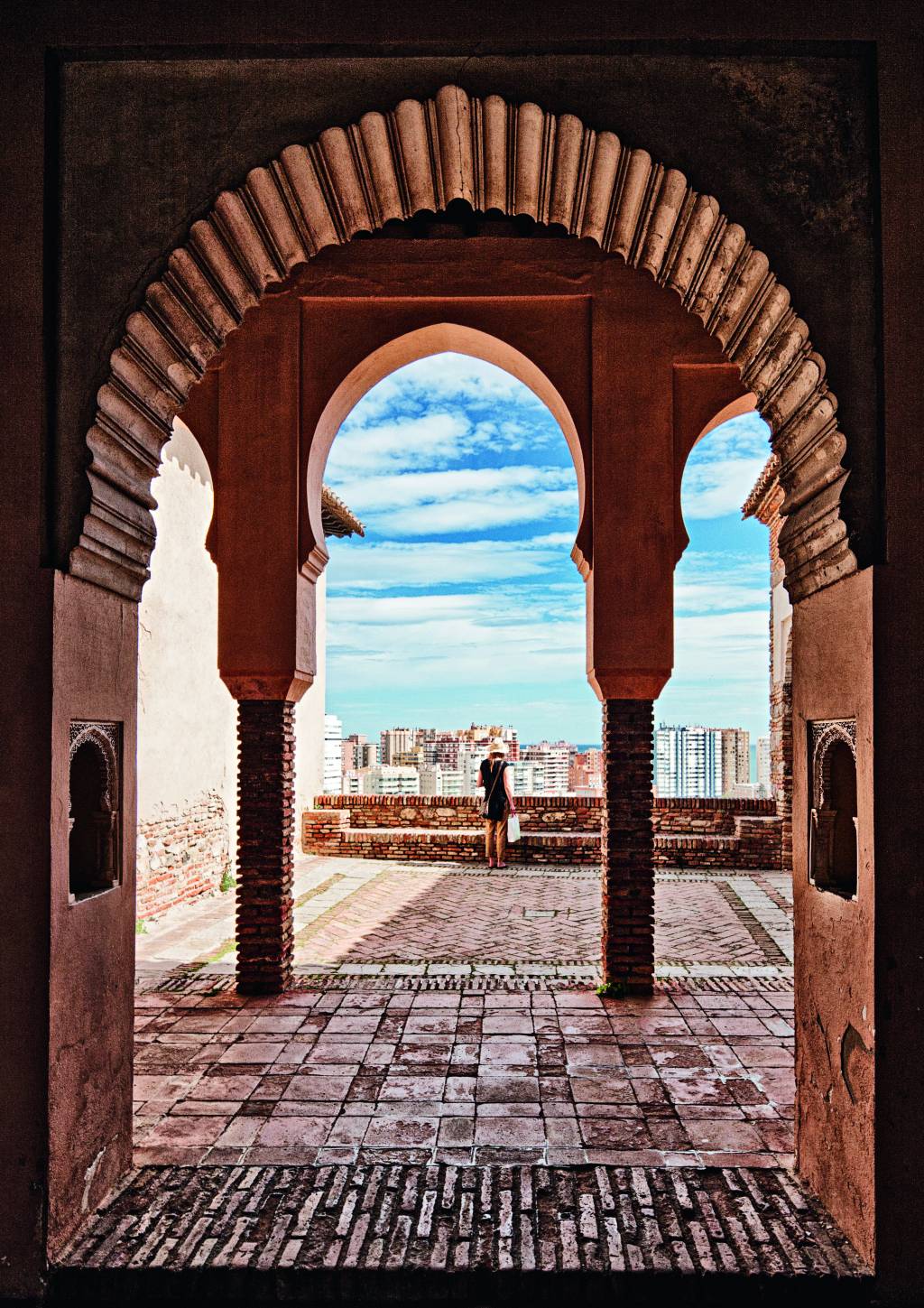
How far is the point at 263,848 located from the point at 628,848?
8.14ft

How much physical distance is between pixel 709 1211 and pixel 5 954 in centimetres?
268

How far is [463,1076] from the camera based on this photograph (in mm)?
4785

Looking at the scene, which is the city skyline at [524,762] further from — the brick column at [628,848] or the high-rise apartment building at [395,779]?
the brick column at [628,848]

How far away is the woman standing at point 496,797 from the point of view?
11203 mm

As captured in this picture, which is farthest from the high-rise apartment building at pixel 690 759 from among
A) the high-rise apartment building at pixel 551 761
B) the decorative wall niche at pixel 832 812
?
the decorative wall niche at pixel 832 812

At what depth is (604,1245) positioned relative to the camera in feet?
10.5

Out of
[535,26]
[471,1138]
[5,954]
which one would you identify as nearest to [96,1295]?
[5,954]

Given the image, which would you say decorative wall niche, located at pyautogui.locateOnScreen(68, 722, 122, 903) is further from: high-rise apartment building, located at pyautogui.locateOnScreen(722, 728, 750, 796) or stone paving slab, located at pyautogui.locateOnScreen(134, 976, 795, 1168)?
high-rise apartment building, located at pyautogui.locateOnScreen(722, 728, 750, 796)

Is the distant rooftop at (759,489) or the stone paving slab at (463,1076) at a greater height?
the distant rooftop at (759,489)

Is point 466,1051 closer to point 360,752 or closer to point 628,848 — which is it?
point 628,848

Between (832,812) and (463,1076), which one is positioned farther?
(463,1076)

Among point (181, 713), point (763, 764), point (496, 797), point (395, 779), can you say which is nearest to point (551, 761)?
point (395, 779)

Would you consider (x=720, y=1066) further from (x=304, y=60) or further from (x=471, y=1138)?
(x=304, y=60)

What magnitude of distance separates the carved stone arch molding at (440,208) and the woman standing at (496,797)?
7680 millimetres
